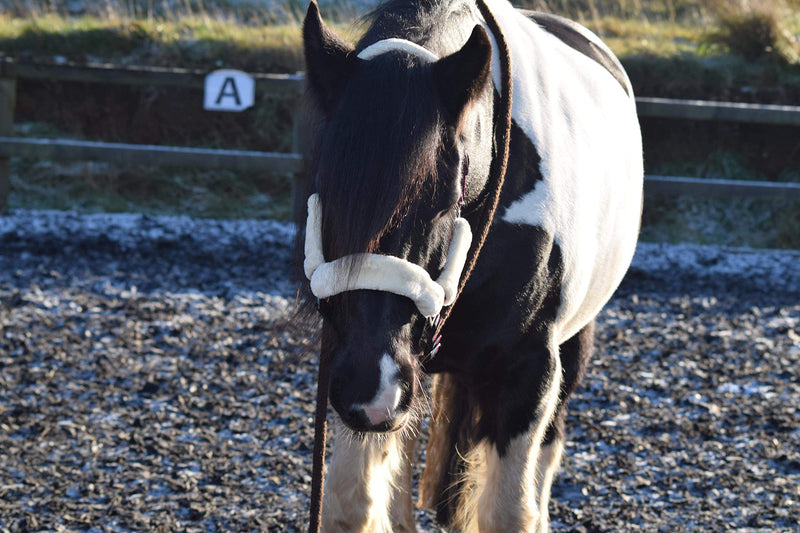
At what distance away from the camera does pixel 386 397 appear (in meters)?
1.44

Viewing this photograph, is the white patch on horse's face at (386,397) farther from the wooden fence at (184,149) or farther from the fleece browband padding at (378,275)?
the wooden fence at (184,149)

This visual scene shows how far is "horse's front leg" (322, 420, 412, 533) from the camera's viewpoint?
206cm

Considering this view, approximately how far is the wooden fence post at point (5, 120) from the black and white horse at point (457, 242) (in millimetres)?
4872

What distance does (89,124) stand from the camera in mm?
7645

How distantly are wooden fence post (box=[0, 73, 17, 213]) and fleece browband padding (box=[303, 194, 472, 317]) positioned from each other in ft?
18.1

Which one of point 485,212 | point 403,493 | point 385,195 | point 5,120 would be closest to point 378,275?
point 385,195

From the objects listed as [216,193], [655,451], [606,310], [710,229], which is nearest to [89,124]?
[216,193]

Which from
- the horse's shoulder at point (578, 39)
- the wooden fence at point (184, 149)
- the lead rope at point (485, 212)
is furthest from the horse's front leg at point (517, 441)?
the wooden fence at point (184, 149)

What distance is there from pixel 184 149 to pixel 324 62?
16.2 ft

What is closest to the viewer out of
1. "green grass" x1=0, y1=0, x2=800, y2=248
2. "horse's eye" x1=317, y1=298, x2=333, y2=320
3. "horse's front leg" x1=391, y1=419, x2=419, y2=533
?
"horse's eye" x1=317, y1=298, x2=333, y2=320

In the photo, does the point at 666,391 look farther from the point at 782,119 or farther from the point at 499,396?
the point at 782,119

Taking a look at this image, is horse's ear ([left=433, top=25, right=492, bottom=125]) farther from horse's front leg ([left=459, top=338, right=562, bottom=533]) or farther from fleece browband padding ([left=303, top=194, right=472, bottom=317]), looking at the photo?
horse's front leg ([left=459, top=338, right=562, bottom=533])

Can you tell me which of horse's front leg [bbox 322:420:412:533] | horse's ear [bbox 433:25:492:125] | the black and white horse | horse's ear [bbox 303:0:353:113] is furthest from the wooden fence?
horse's ear [bbox 433:25:492:125]

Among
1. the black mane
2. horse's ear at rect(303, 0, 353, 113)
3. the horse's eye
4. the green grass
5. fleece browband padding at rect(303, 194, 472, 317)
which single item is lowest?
the green grass
